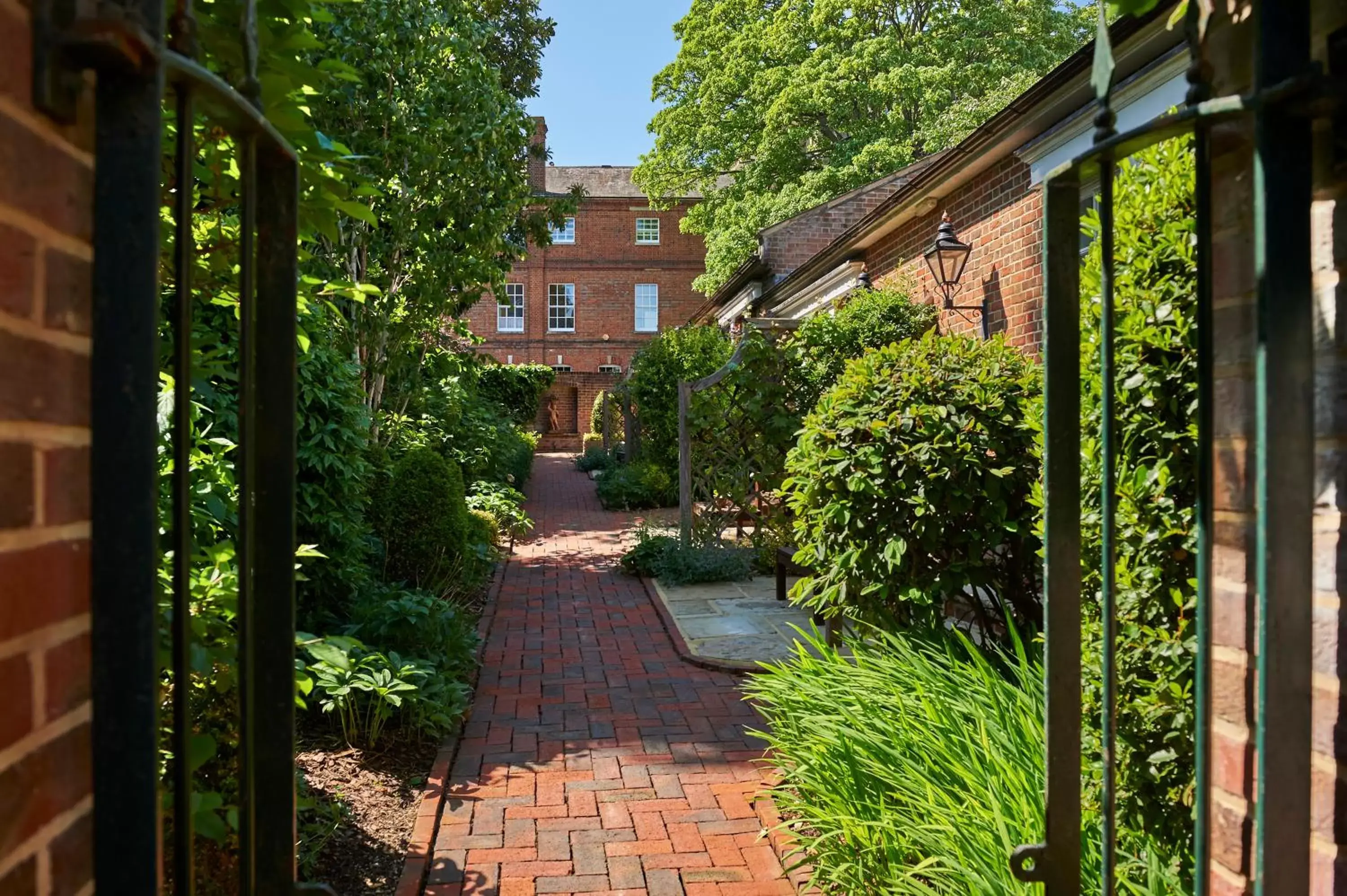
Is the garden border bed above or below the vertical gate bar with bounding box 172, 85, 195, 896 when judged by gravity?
below

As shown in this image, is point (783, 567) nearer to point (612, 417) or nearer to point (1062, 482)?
point (1062, 482)

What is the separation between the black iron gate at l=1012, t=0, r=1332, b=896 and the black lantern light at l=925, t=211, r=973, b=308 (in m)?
6.67

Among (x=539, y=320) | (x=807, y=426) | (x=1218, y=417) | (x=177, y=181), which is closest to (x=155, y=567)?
(x=177, y=181)

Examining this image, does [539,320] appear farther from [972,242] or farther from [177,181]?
[177,181]

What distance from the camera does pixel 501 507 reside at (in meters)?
10.5

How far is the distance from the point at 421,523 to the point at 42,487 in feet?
19.7

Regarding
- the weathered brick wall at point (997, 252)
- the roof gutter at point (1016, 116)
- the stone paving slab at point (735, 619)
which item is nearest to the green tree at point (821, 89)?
the roof gutter at point (1016, 116)

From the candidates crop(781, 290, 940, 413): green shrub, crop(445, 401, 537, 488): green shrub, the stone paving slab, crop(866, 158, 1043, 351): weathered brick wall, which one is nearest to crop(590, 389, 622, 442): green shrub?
crop(445, 401, 537, 488): green shrub

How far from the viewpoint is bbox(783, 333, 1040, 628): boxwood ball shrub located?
4102mm

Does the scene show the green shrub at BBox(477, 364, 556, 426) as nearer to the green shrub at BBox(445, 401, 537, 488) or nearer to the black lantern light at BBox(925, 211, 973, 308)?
the green shrub at BBox(445, 401, 537, 488)

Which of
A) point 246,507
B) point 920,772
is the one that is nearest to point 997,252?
point 920,772

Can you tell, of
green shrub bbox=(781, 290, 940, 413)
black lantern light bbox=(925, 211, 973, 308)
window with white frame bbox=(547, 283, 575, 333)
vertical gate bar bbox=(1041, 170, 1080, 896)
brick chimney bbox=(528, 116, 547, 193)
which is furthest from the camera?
window with white frame bbox=(547, 283, 575, 333)

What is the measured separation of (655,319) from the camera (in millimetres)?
34812

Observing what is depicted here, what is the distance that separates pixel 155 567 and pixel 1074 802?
5.13 ft
